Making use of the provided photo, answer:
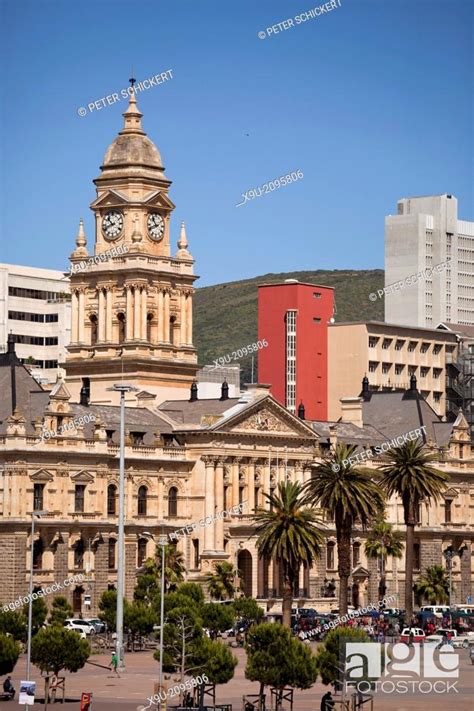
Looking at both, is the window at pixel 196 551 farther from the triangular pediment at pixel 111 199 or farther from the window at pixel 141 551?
the triangular pediment at pixel 111 199

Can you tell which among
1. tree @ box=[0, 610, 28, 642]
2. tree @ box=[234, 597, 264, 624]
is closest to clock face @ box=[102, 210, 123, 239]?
tree @ box=[234, 597, 264, 624]

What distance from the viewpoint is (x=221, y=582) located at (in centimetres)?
16625

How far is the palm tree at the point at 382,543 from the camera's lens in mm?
182000

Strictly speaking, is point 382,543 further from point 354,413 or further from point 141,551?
point 141,551

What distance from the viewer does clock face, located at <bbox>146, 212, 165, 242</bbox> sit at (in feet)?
601

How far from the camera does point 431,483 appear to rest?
161625 millimetres

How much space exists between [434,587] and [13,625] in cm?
7048

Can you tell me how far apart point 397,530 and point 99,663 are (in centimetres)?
6671

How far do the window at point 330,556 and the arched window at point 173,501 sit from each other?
16.5 meters

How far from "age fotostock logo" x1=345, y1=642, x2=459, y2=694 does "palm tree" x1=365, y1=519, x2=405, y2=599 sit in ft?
136

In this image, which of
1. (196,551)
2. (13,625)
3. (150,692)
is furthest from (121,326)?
(150,692)

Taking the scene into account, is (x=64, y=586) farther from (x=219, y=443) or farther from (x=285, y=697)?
(x=285, y=697)
